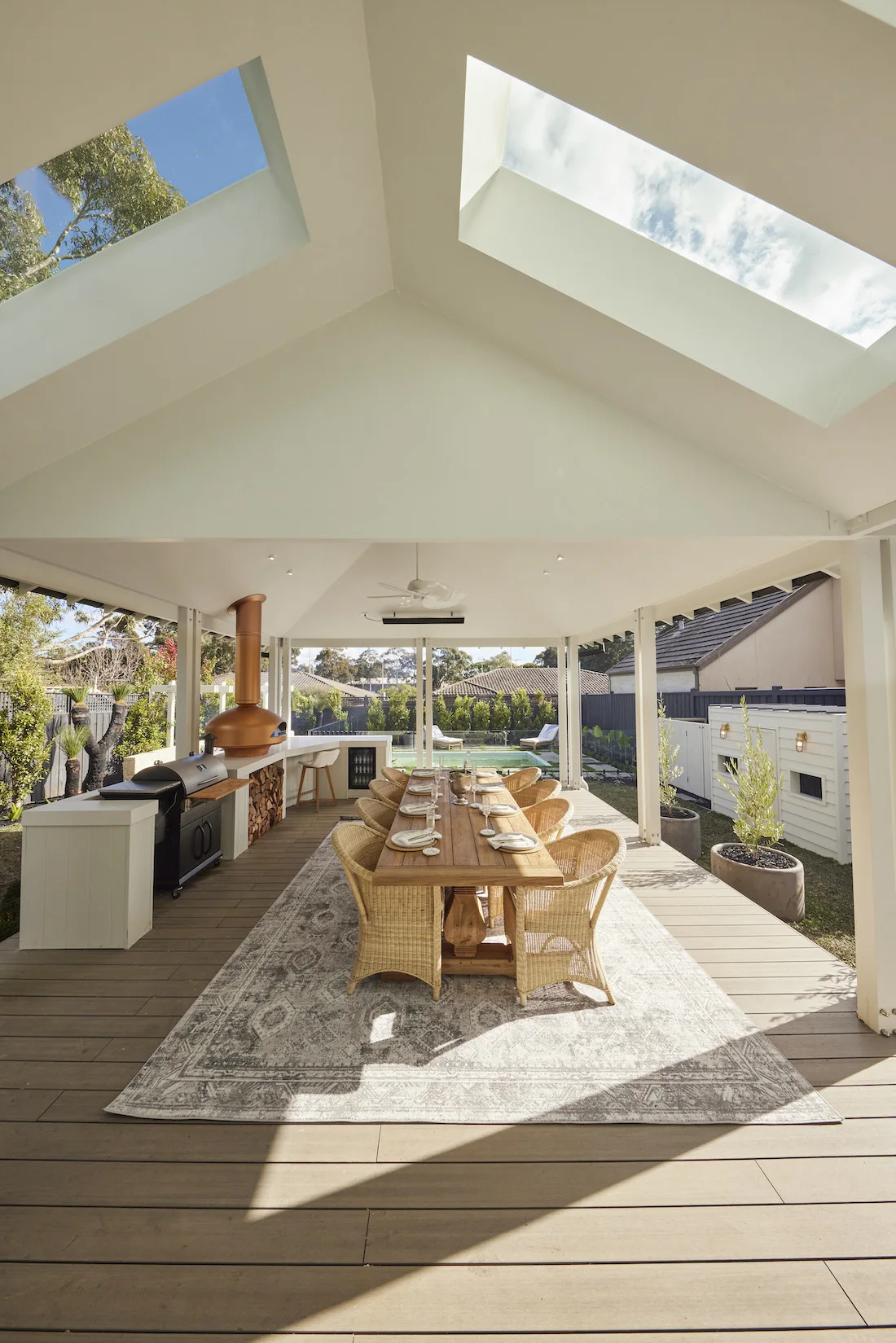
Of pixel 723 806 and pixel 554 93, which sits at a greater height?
pixel 554 93

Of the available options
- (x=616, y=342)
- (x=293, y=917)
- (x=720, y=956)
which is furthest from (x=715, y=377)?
(x=293, y=917)

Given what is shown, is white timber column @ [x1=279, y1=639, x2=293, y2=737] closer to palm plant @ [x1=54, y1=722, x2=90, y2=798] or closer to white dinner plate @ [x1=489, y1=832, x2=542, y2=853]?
palm plant @ [x1=54, y1=722, x2=90, y2=798]

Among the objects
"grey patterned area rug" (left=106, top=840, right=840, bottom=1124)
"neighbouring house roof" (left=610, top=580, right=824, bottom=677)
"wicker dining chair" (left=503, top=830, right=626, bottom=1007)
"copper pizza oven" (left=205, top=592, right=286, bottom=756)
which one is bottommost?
"grey patterned area rug" (left=106, top=840, right=840, bottom=1124)

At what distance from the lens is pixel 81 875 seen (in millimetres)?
3943

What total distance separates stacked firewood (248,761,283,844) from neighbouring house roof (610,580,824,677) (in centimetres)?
622

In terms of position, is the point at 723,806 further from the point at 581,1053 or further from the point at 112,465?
the point at 112,465

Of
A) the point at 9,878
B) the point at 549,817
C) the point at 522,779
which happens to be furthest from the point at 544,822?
the point at 9,878

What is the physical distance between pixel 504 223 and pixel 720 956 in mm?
4288

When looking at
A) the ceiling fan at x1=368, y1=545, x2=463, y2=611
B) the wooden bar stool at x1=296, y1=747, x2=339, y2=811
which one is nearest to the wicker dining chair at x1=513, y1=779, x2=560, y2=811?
the ceiling fan at x1=368, y1=545, x2=463, y2=611

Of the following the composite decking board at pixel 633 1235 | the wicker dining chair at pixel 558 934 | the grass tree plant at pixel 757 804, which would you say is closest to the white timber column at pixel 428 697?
the grass tree plant at pixel 757 804

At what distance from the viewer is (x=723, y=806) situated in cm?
921

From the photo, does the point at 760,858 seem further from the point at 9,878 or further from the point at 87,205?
the point at 9,878

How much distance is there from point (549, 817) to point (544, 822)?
6cm

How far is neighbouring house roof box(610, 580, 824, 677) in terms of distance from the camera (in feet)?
30.9
